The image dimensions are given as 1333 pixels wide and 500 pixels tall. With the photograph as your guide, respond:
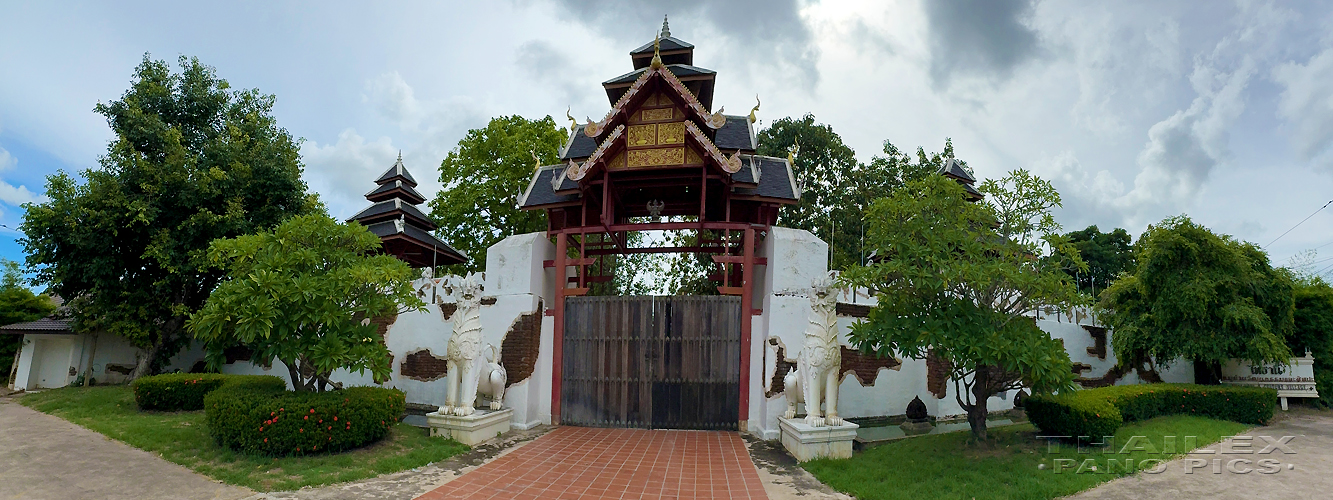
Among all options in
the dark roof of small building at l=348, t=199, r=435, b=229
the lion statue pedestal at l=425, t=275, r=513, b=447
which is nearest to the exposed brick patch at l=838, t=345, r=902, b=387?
the lion statue pedestal at l=425, t=275, r=513, b=447

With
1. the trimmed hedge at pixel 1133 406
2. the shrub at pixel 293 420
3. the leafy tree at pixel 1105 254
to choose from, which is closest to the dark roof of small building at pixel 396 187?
the shrub at pixel 293 420

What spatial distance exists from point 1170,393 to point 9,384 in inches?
917

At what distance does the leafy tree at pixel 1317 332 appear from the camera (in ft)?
36.6

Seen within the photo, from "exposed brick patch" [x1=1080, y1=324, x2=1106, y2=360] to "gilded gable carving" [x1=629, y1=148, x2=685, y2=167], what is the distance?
9.46 m

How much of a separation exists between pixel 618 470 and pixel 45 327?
15.0 metres

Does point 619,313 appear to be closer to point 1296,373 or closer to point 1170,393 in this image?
point 1170,393

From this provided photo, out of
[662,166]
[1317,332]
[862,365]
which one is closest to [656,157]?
[662,166]

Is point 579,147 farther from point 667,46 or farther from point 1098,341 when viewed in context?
point 1098,341

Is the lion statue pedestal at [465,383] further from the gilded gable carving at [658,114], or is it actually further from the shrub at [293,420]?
the gilded gable carving at [658,114]

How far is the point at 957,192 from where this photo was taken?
23.4 ft

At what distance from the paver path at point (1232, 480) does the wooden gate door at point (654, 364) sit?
4932 mm

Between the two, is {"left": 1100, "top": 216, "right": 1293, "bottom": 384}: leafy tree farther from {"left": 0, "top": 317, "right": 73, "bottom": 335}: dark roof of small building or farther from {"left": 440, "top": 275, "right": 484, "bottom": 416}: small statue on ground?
{"left": 0, "top": 317, "right": 73, "bottom": 335}: dark roof of small building

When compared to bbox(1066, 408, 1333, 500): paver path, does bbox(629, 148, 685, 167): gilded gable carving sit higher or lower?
higher

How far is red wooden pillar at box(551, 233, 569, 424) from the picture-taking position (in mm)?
9945
